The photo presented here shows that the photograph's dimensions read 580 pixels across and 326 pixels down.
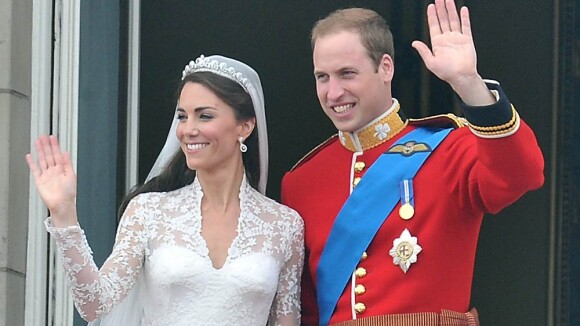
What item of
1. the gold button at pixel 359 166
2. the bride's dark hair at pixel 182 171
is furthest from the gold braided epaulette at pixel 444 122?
the bride's dark hair at pixel 182 171

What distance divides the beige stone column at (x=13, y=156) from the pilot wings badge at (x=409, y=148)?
4.34 ft

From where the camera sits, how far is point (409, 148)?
12.1 feet

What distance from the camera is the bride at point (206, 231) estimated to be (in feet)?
11.7

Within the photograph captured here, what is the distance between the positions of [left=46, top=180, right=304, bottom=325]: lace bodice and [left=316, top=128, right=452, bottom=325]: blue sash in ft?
0.34

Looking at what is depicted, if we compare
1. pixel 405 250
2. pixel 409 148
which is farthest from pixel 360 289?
pixel 409 148

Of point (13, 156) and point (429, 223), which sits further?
point (13, 156)

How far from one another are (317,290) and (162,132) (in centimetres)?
132

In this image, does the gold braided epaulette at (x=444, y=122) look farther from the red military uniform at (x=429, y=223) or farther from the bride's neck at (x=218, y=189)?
the bride's neck at (x=218, y=189)

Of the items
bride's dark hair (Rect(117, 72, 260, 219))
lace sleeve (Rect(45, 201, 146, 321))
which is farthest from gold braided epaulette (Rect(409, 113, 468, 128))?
lace sleeve (Rect(45, 201, 146, 321))

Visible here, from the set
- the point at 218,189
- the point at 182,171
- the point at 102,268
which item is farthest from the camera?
the point at 182,171

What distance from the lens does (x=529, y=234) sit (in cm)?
502

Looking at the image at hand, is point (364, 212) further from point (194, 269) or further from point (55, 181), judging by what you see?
point (55, 181)

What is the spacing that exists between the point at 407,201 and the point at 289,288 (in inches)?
15.9

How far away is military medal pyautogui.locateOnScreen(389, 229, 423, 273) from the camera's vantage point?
11.6 feet
